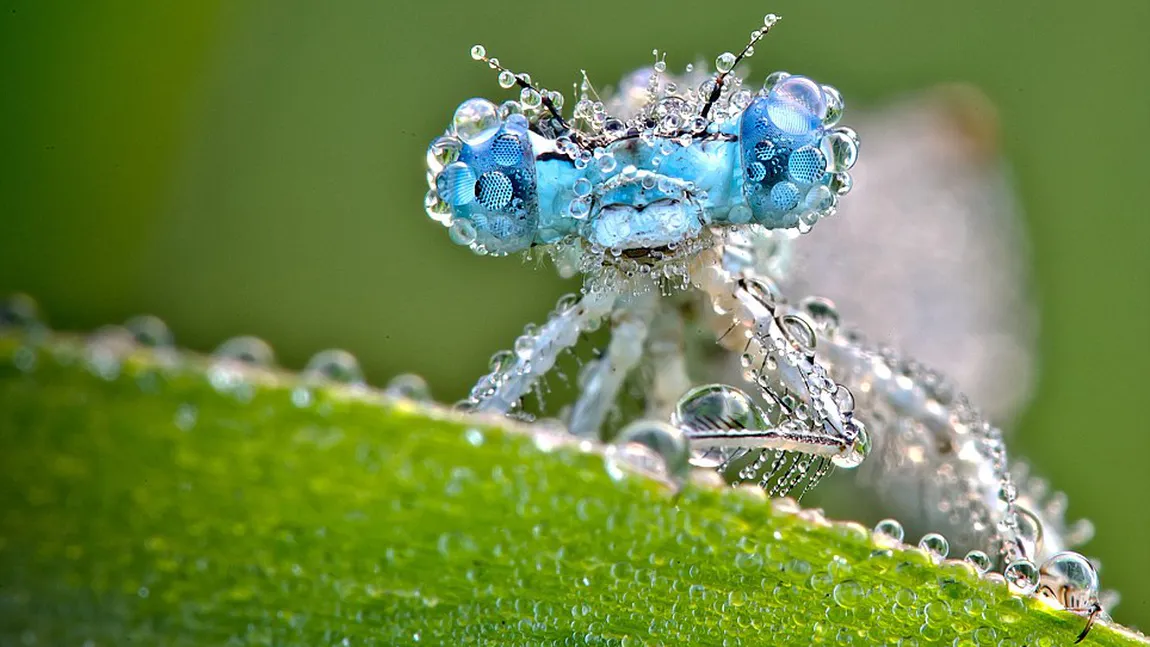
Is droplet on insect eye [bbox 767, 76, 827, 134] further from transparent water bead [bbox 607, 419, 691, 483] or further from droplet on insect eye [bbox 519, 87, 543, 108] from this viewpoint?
transparent water bead [bbox 607, 419, 691, 483]

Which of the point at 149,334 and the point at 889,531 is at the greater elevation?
the point at 889,531

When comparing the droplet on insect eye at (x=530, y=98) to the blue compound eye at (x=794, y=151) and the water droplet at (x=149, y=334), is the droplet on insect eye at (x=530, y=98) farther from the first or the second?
the water droplet at (x=149, y=334)

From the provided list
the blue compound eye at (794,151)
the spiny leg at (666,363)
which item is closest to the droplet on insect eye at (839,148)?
the blue compound eye at (794,151)

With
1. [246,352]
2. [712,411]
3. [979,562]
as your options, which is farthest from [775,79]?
[246,352]

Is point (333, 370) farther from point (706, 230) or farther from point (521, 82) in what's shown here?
point (706, 230)

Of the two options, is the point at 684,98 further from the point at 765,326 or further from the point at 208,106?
the point at 208,106

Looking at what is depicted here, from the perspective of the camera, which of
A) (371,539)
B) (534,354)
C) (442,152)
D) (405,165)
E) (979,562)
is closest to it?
(371,539)
